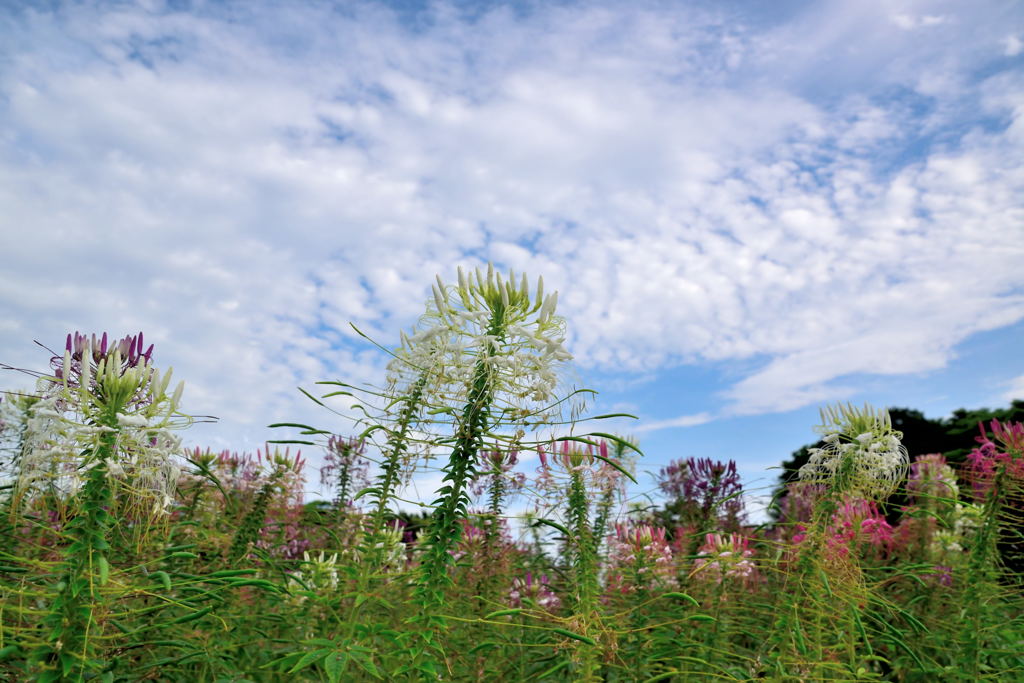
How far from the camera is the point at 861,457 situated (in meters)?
3.33

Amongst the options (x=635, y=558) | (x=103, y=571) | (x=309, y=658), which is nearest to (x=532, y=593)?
(x=635, y=558)

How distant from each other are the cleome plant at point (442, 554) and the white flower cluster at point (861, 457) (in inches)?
0.6

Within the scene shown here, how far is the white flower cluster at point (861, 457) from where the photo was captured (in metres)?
3.30

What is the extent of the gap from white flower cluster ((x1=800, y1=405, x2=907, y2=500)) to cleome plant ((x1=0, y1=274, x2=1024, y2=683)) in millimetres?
15

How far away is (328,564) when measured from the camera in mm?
4688

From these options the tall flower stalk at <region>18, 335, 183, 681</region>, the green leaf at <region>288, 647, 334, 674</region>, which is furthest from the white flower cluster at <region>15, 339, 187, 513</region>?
the green leaf at <region>288, 647, 334, 674</region>

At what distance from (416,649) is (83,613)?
1.19m

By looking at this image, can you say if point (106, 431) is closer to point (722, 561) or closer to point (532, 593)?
point (532, 593)

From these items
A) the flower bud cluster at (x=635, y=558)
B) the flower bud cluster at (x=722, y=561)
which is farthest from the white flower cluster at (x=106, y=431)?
the flower bud cluster at (x=722, y=561)

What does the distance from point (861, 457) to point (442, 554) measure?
92.0 inches

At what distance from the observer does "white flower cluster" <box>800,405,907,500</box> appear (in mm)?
3305

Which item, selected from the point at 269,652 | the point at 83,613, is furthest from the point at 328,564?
the point at 83,613

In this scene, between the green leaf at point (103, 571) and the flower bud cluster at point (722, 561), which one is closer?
the green leaf at point (103, 571)

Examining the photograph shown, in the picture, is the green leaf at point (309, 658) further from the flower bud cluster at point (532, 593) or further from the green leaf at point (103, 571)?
the flower bud cluster at point (532, 593)
